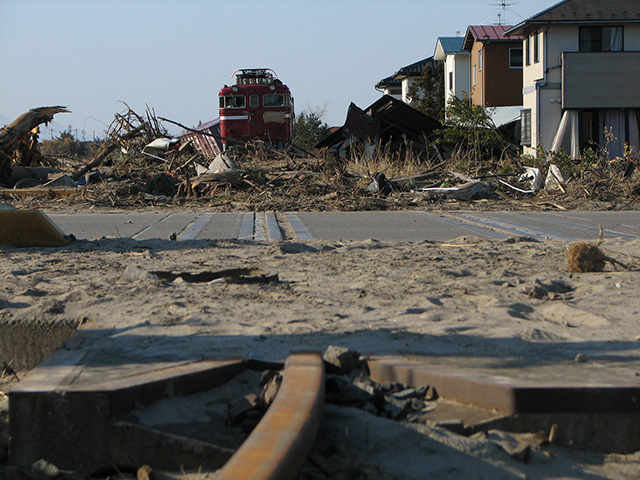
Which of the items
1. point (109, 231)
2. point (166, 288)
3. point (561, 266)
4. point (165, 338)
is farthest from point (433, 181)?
point (165, 338)

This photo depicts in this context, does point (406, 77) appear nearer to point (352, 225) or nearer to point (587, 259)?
point (352, 225)

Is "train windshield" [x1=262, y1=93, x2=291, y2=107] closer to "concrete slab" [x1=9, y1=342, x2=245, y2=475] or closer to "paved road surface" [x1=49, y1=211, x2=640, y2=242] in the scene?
"paved road surface" [x1=49, y1=211, x2=640, y2=242]

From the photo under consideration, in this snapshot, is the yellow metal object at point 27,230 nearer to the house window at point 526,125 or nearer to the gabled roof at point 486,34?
the house window at point 526,125

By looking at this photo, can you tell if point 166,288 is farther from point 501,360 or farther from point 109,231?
point 109,231

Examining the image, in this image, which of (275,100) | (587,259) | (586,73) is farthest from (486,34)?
(587,259)

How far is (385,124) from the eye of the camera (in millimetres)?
24797

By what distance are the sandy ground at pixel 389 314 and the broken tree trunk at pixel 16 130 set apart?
13042mm

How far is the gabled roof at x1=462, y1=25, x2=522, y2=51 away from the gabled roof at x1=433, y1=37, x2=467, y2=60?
386 cm

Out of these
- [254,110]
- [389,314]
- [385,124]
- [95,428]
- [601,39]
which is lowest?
[95,428]

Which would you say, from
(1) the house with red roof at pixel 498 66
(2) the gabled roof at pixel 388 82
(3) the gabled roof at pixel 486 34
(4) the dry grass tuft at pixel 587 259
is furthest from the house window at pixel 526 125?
(2) the gabled roof at pixel 388 82

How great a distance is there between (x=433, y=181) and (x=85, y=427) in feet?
48.6

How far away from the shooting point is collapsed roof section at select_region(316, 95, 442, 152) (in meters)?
23.9

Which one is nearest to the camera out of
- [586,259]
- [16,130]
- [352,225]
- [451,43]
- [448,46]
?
[586,259]

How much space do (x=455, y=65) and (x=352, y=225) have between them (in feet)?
102
